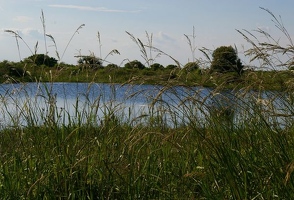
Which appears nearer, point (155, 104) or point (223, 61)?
point (223, 61)

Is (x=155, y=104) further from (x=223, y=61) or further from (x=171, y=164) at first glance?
(x=171, y=164)

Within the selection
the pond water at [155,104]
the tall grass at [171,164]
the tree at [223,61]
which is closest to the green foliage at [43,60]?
the pond water at [155,104]

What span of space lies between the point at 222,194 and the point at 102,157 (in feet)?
3.56

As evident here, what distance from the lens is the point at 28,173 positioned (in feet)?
12.4

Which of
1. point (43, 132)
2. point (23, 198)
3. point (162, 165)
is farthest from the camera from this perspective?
point (43, 132)

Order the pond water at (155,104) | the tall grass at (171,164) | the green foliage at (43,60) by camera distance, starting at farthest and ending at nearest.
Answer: the green foliage at (43,60)
the pond water at (155,104)
the tall grass at (171,164)

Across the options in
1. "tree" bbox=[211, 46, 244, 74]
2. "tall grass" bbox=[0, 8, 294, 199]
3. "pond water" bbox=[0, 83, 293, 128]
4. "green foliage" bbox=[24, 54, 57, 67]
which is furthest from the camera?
"green foliage" bbox=[24, 54, 57, 67]

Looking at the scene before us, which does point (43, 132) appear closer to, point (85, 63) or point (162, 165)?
point (85, 63)

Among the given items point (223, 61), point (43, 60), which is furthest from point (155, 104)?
point (43, 60)

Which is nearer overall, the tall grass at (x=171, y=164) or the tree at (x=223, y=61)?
the tall grass at (x=171, y=164)

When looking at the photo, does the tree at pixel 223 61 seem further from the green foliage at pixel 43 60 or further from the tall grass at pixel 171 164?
the green foliage at pixel 43 60

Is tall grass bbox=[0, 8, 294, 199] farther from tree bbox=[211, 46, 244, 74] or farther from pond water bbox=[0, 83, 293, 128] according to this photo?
tree bbox=[211, 46, 244, 74]

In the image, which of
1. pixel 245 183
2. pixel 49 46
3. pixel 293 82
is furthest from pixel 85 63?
pixel 245 183

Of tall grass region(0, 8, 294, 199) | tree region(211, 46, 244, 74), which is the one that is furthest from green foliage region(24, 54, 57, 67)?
tree region(211, 46, 244, 74)
